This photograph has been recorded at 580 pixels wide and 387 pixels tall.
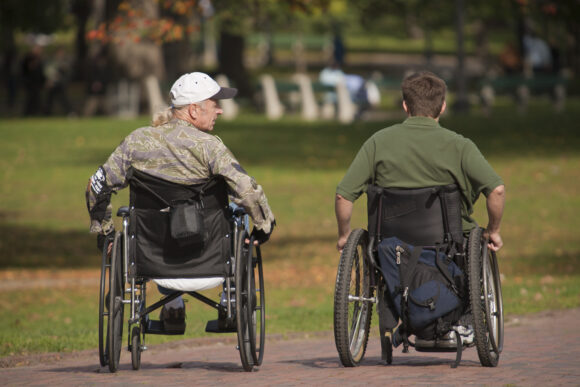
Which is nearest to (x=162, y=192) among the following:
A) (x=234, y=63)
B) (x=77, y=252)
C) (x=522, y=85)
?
(x=77, y=252)

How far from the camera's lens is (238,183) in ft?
21.1

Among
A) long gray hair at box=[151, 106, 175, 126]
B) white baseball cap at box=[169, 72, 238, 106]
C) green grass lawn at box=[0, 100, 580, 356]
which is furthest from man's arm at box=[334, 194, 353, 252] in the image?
green grass lawn at box=[0, 100, 580, 356]

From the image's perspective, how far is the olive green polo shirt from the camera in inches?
251

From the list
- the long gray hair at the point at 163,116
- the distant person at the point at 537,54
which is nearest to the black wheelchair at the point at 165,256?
the long gray hair at the point at 163,116

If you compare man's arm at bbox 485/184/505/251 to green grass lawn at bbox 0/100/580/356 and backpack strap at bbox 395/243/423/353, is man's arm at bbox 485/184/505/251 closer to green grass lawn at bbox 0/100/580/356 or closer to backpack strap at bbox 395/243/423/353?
backpack strap at bbox 395/243/423/353

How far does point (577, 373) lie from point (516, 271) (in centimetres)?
680

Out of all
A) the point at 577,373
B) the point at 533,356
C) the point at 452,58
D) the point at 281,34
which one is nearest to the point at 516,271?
the point at 533,356

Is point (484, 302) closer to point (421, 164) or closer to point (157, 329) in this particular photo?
point (421, 164)

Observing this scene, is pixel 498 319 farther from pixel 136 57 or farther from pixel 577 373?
pixel 136 57

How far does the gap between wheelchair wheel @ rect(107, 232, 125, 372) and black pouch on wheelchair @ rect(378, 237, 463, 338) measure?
142 cm

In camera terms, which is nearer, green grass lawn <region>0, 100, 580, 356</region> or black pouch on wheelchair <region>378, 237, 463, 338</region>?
black pouch on wheelchair <region>378, 237, 463, 338</region>

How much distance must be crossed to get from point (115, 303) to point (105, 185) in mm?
656

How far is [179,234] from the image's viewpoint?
6.34 metres

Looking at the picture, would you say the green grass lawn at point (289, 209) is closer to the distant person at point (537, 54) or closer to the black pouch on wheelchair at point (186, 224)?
the black pouch on wheelchair at point (186, 224)
